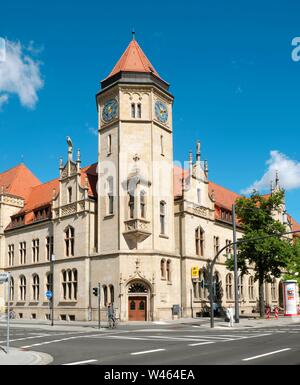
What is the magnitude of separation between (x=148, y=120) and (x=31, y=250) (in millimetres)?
19909

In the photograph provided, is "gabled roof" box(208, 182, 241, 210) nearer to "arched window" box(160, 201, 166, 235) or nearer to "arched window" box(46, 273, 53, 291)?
"arched window" box(160, 201, 166, 235)

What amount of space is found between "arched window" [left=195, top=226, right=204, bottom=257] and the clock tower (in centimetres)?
382

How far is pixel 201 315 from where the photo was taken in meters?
46.3

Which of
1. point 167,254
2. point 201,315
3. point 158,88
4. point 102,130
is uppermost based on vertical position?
point 158,88

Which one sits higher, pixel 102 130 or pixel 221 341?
pixel 102 130

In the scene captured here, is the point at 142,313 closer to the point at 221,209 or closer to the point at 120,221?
the point at 120,221

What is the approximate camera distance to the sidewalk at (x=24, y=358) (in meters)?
15.5

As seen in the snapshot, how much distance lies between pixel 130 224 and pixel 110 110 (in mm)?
10766

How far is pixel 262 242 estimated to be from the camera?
43.1 m

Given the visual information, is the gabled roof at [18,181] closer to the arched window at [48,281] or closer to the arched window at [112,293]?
the arched window at [48,281]

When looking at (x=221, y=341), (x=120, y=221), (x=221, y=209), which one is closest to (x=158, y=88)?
(x=120, y=221)

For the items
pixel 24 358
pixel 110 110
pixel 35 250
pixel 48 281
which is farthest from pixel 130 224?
pixel 24 358
